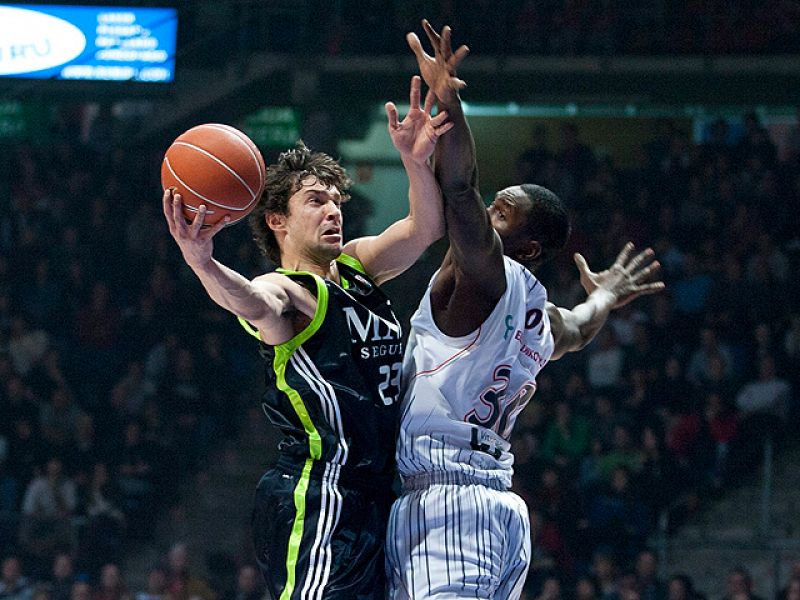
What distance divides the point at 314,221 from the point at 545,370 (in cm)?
758

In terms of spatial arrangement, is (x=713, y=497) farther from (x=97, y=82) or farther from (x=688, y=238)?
(x=97, y=82)

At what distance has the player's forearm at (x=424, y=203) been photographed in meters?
3.76

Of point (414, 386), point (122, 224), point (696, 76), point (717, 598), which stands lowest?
point (717, 598)

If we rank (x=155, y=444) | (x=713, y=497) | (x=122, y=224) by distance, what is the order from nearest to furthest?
(x=713, y=497), (x=155, y=444), (x=122, y=224)

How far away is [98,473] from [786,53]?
8251 millimetres

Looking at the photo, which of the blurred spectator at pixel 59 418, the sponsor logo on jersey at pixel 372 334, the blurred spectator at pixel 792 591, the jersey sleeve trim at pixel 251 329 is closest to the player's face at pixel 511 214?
the sponsor logo on jersey at pixel 372 334

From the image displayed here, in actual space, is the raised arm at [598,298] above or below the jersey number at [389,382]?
above

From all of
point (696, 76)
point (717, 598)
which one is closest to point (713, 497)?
point (717, 598)

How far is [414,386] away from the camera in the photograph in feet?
12.7

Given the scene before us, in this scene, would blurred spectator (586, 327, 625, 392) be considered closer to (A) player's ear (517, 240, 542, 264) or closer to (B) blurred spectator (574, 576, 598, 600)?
(B) blurred spectator (574, 576, 598, 600)

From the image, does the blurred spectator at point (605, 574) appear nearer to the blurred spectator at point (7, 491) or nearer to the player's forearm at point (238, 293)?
the blurred spectator at point (7, 491)

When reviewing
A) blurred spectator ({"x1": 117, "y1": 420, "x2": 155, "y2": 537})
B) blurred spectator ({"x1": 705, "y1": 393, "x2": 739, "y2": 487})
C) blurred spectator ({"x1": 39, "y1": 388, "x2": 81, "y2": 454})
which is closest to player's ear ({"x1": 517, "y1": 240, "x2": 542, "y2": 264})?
blurred spectator ({"x1": 705, "y1": 393, "x2": 739, "y2": 487})

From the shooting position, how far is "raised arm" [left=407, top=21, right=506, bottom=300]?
138 inches

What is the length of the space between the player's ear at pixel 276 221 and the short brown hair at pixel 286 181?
0.04 feet
